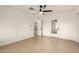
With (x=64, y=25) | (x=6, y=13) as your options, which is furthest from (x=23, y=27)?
(x=64, y=25)

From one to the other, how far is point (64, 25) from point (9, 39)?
2.58 m

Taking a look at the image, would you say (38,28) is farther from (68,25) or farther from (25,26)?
(68,25)

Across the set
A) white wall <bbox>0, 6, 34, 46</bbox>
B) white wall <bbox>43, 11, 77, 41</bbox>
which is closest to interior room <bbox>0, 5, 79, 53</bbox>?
white wall <bbox>0, 6, 34, 46</bbox>

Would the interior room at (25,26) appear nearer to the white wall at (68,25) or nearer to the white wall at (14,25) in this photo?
the white wall at (14,25)

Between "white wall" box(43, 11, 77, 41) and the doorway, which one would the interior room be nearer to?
the doorway

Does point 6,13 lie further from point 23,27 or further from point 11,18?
point 23,27

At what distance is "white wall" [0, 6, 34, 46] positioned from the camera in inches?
97.1

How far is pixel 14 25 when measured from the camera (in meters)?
2.91

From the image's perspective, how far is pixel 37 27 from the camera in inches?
101

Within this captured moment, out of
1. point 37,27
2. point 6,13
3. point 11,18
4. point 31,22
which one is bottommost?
point 37,27

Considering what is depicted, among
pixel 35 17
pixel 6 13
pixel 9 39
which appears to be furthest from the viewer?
pixel 6 13

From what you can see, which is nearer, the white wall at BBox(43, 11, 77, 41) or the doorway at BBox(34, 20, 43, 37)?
the doorway at BBox(34, 20, 43, 37)

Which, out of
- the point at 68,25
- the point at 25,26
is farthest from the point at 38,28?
the point at 68,25
